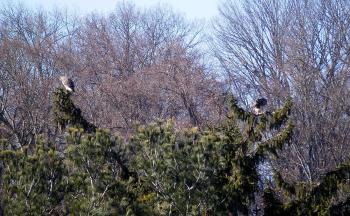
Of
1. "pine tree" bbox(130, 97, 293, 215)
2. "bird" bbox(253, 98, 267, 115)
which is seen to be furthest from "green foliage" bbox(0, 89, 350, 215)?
"bird" bbox(253, 98, 267, 115)

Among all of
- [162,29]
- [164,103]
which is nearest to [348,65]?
[164,103]

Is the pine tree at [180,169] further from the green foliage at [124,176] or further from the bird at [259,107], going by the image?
the bird at [259,107]

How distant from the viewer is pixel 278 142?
14.2 metres

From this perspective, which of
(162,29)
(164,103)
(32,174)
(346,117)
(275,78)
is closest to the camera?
(32,174)

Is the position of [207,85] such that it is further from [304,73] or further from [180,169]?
[180,169]

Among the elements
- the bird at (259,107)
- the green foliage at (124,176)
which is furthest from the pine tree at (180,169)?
the bird at (259,107)

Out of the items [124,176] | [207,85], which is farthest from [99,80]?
[124,176]

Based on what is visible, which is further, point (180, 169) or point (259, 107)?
point (259, 107)

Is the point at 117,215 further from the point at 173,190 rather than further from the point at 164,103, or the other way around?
the point at 164,103


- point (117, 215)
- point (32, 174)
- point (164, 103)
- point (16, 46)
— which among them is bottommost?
point (117, 215)

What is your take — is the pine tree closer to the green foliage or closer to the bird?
the green foliage

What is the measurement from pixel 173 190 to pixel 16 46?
47.6ft

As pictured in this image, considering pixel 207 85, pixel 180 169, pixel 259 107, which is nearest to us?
pixel 180 169

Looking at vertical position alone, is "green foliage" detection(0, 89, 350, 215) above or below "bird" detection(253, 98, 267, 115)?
below
